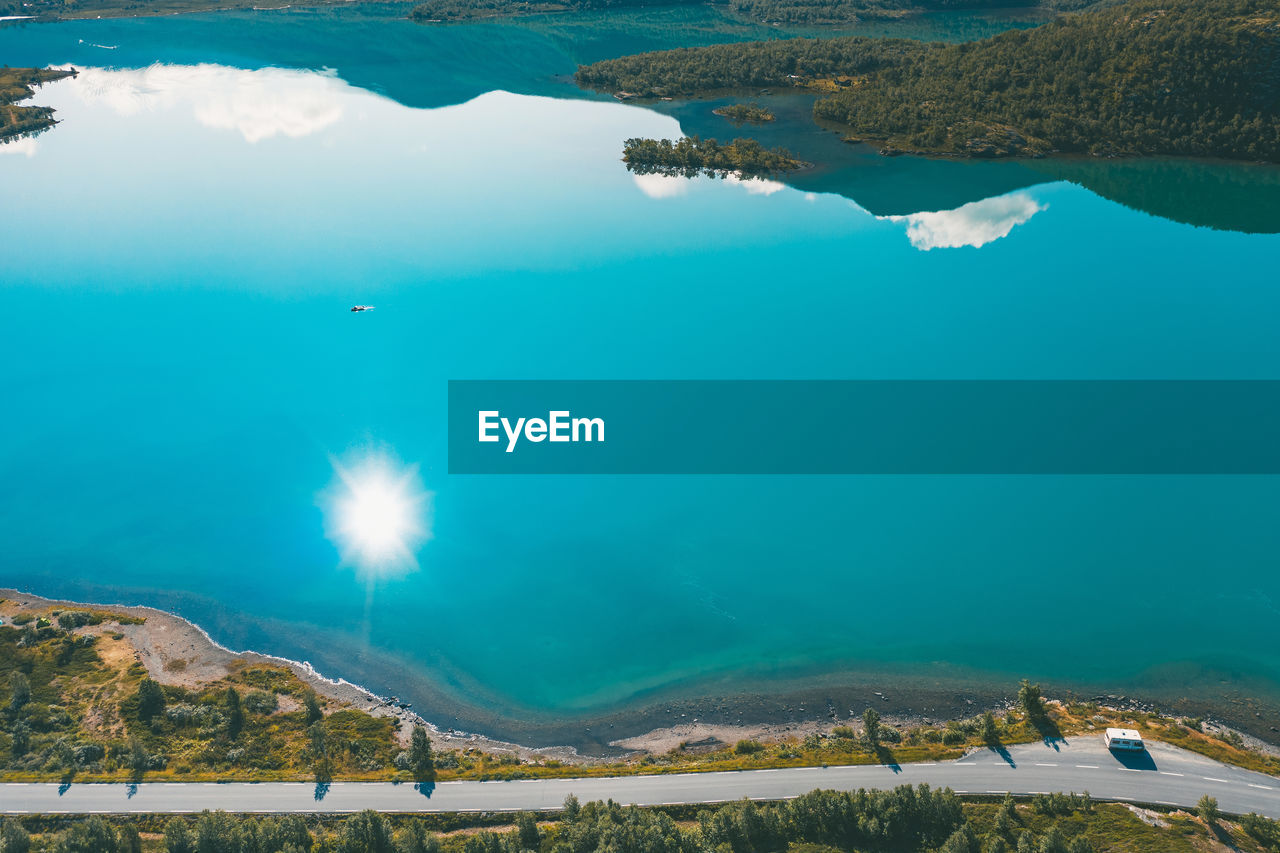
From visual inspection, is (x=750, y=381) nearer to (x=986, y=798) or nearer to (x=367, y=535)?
(x=367, y=535)

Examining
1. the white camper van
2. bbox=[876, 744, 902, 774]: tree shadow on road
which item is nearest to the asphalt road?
bbox=[876, 744, 902, 774]: tree shadow on road

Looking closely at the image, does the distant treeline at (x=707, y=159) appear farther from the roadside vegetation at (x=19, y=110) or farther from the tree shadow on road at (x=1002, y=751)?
the roadside vegetation at (x=19, y=110)

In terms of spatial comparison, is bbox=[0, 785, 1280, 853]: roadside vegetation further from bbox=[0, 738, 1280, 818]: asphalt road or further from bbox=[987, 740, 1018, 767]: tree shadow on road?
bbox=[987, 740, 1018, 767]: tree shadow on road

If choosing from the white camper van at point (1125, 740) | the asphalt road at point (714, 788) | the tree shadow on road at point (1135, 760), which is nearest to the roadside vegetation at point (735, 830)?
the asphalt road at point (714, 788)

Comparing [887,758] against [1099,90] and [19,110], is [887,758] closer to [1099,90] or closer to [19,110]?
[1099,90]

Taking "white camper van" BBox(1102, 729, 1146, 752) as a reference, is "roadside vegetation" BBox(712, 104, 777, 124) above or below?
above
